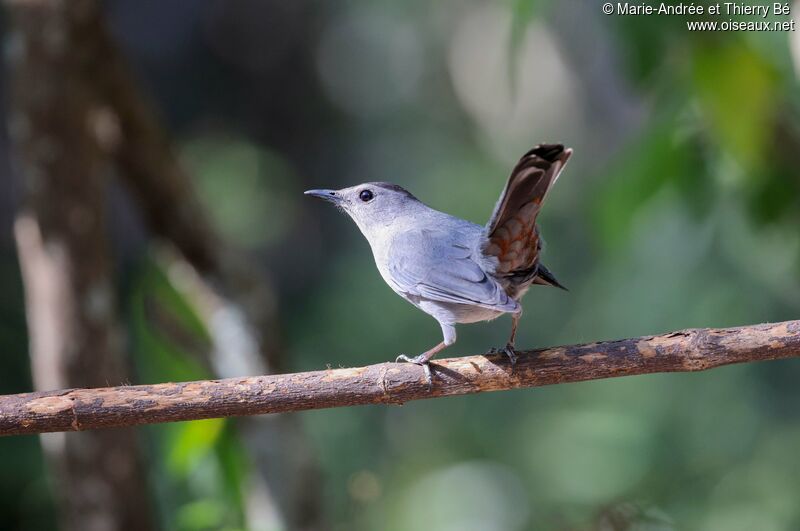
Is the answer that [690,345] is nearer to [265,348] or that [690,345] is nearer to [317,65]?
[265,348]

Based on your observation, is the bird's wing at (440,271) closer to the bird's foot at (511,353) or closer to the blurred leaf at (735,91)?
the bird's foot at (511,353)

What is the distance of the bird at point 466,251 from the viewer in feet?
8.00

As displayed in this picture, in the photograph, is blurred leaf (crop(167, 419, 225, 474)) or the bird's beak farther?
blurred leaf (crop(167, 419, 225, 474))

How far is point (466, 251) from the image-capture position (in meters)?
2.77

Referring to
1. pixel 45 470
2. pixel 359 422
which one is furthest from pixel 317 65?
pixel 45 470

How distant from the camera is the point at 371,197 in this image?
3.20m

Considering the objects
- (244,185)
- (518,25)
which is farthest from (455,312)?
(244,185)

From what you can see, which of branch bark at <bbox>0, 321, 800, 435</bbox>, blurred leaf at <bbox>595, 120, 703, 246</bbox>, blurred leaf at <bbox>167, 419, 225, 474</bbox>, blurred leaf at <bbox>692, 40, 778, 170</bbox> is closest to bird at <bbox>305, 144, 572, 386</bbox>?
branch bark at <bbox>0, 321, 800, 435</bbox>

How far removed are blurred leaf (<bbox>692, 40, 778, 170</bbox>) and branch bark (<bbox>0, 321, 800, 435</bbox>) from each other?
1.09 meters

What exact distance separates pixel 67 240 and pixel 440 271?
1.96 meters

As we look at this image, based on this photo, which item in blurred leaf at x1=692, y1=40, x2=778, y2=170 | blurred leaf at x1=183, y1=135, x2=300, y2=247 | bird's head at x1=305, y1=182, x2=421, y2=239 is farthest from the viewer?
blurred leaf at x1=183, y1=135, x2=300, y2=247

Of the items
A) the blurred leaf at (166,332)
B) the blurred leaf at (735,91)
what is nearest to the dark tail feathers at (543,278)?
the blurred leaf at (735,91)

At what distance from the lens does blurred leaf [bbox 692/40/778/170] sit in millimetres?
3008

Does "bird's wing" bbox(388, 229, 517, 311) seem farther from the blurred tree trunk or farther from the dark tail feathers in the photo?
the blurred tree trunk
